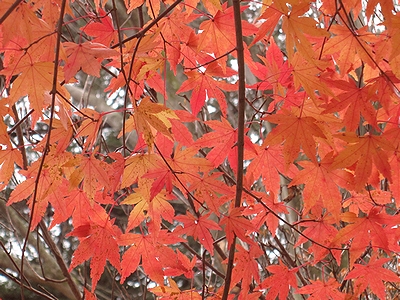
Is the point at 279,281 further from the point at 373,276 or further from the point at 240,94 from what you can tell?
the point at 240,94

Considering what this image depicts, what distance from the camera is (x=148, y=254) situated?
1.22 metres

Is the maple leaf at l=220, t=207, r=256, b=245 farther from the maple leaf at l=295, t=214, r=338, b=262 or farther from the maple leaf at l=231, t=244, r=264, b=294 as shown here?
the maple leaf at l=295, t=214, r=338, b=262

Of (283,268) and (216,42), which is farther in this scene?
(283,268)

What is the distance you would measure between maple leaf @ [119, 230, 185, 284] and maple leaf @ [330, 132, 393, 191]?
431 millimetres

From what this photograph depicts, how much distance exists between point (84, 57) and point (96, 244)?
1.51ft

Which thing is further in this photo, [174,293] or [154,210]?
[174,293]

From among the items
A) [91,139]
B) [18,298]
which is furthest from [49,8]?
[18,298]

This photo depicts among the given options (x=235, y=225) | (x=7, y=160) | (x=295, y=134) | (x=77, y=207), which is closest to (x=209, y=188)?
(x=235, y=225)

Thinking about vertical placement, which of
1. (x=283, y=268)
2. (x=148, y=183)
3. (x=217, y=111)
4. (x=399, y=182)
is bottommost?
(x=283, y=268)

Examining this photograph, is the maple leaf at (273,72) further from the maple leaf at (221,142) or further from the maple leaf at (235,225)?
the maple leaf at (235,225)

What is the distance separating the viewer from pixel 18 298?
370cm

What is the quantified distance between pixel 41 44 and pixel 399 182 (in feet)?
2.64

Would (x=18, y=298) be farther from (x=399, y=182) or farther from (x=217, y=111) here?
(x=399, y=182)

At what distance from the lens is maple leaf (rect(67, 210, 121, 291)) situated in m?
1.14
